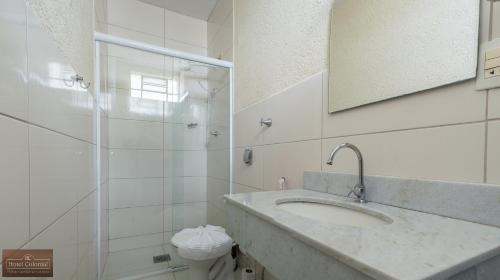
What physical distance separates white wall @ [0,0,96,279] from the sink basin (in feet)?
2.11

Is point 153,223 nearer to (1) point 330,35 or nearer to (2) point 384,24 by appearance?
(1) point 330,35

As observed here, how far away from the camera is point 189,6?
2279 millimetres

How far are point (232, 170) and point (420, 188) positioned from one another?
1453 millimetres

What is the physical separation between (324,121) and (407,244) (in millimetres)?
639

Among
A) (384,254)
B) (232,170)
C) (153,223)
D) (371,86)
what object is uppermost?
(371,86)

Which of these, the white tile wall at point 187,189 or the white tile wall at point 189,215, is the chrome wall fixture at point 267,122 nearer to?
the white tile wall at point 187,189

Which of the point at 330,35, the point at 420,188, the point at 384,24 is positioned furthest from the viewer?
the point at 330,35

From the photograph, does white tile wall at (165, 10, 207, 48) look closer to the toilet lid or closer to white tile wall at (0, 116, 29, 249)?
the toilet lid

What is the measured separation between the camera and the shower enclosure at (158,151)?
6.21 feet

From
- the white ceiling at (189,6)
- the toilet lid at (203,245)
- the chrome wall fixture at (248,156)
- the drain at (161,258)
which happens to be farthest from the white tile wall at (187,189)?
the white ceiling at (189,6)

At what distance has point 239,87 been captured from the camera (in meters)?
1.79

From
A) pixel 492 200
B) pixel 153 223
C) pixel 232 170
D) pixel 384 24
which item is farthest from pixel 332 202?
pixel 153 223

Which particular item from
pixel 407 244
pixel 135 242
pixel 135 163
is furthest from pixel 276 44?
pixel 135 242

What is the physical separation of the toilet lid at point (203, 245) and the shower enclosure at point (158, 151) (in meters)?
0.56
